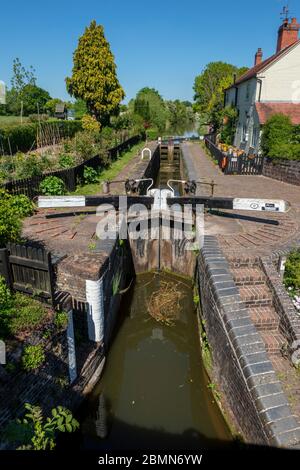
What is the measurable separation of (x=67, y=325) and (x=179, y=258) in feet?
16.0

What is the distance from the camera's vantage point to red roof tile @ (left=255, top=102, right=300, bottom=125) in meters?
18.4

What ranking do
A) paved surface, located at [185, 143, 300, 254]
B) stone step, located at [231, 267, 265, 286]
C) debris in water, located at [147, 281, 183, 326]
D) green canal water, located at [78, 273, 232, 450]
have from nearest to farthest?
green canal water, located at [78, 273, 232, 450] → stone step, located at [231, 267, 265, 286] → paved surface, located at [185, 143, 300, 254] → debris in water, located at [147, 281, 183, 326]

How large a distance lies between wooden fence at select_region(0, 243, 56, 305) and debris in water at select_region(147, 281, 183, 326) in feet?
10.6

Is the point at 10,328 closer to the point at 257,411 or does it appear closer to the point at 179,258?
the point at 257,411

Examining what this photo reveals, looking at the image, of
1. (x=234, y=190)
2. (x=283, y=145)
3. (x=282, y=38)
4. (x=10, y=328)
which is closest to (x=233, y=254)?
(x=10, y=328)

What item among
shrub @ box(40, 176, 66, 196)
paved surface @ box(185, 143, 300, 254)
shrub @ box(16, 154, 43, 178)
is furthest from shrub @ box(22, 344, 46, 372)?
shrub @ box(16, 154, 43, 178)

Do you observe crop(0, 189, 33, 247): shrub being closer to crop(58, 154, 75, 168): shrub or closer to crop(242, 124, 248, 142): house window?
crop(58, 154, 75, 168): shrub

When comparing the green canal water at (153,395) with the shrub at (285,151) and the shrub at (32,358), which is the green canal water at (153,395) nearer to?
the shrub at (32,358)

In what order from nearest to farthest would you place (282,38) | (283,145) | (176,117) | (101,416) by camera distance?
(101,416) → (283,145) → (282,38) → (176,117)

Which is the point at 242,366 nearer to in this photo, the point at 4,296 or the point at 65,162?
the point at 4,296

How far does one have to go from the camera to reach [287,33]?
23.1 metres

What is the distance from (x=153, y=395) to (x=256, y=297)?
2472mm

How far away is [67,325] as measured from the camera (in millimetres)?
4770

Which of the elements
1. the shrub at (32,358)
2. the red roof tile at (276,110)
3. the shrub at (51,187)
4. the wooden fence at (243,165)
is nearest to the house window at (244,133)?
the red roof tile at (276,110)
